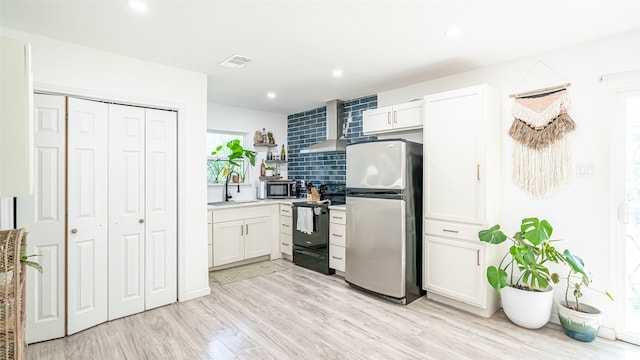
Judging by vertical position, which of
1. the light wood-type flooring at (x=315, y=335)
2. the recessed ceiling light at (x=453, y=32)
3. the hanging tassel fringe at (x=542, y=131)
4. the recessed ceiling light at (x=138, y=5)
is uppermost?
the recessed ceiling light at (x=453, y=32)

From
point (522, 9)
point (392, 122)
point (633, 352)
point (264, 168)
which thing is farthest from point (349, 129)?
point (633, 352)

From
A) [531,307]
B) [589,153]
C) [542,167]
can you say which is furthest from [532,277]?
[589,153]

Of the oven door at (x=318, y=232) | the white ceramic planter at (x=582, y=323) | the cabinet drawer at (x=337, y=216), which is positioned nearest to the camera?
the white ceramic planter at (x=582, y=323)

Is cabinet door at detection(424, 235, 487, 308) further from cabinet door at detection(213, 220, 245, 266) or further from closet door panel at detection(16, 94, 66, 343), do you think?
closet door panel at detection(16, 94, 66, 343)

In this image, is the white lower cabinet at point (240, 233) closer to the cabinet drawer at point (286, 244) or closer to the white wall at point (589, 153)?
the cabinet drawer at point (286, 244)

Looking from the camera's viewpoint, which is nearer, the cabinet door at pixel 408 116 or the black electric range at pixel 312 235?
the cabinet door at pixel 408 116

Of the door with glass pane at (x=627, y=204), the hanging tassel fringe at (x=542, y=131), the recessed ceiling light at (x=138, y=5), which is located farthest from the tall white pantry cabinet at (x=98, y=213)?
the door with glass pane at (x=627, y=204)

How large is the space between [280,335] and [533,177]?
272 cm

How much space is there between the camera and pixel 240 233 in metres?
4.34

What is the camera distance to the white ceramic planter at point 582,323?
236 cm

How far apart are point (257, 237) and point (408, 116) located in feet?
9.01

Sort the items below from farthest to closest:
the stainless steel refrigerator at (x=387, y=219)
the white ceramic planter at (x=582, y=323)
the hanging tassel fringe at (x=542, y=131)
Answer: the stainless steel refrigerator at (x=387, y=219) → the hanging tassel fringe at (x=542, y=131) → the white ceramic planter at (x=582, y=323)

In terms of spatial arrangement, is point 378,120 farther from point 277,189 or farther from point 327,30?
point 277,189

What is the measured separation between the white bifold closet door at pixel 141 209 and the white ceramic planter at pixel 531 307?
10.7 feet
